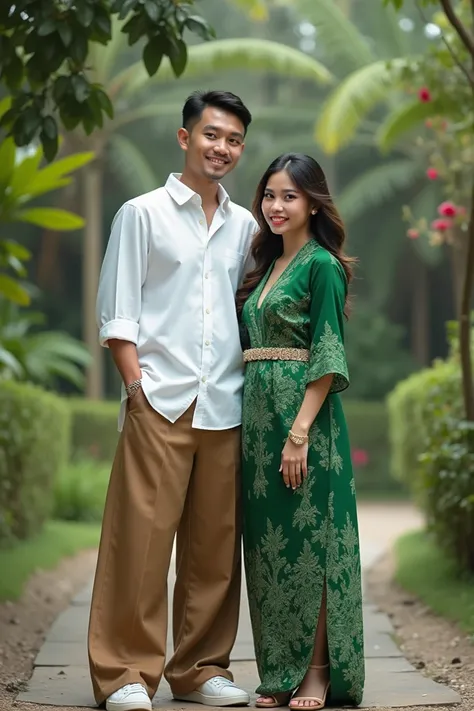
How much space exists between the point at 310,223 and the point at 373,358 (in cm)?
1870

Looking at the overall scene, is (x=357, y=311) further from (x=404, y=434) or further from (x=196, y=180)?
(x=196, y=180)

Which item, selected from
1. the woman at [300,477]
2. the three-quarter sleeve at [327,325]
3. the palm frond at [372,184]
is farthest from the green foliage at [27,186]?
the palm frond at [372,184]

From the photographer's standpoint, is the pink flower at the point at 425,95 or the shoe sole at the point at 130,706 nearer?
the shoe sole at the point at 130,706

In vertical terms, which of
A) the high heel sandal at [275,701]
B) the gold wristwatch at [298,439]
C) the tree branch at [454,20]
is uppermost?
the tree branch at [454,20]

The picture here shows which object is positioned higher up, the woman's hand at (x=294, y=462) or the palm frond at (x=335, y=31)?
the palm frond at (x=335, y=31)

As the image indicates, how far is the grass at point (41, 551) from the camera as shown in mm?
6547

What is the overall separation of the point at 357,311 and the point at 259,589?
19.6 metres

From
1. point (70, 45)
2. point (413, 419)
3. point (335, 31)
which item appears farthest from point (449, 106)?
point (335, 31)

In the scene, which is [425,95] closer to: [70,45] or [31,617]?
[70,45]

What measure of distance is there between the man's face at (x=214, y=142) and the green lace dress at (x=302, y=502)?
0.43 meters

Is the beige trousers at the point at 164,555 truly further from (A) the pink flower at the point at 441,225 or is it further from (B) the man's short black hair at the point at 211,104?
(A) the pink flower at the point at 441,225

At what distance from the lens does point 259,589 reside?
148 inches

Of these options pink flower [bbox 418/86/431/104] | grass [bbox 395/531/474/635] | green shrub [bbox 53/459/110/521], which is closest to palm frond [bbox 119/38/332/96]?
green shrub [bbox 53/459/110/521]

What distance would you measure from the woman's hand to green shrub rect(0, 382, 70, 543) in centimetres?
362
